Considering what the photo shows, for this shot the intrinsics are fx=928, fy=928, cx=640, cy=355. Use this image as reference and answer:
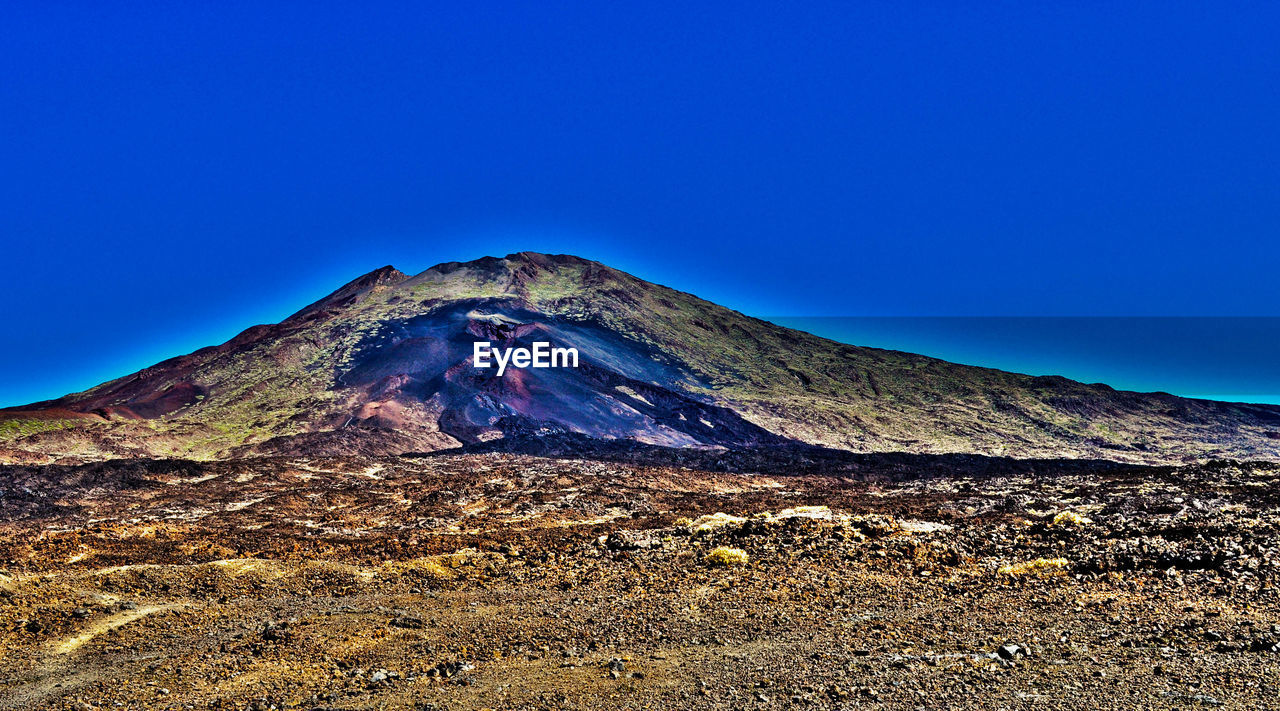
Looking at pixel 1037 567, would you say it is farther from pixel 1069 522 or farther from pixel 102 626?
pixel 102 626

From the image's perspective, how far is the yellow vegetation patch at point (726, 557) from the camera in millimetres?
18500

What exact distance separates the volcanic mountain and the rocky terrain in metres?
21.3

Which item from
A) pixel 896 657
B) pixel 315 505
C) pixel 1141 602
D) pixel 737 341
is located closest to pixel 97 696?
pixel 896 657

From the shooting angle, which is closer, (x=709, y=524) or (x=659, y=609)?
(x=659, y=609)

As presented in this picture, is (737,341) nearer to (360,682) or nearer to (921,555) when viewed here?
(921,555)

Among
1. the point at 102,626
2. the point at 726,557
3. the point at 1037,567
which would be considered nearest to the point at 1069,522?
the point at 1037,567

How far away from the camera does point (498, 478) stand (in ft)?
124

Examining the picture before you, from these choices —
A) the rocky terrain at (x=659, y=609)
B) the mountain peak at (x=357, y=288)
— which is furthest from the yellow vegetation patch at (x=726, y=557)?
the mountain peak at (x=357, y=288)

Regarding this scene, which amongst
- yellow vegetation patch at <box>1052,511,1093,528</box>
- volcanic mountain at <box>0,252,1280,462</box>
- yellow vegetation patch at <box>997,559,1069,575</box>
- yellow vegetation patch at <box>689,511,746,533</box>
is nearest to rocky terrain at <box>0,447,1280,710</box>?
yellow vegetation patch at <box>997,559,1069,575</box>

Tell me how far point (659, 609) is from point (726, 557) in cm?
321

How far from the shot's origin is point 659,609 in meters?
15.8

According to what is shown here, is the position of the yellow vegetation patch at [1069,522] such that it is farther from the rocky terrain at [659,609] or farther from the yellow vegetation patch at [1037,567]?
the yellow vegetation patch at [1037,567]

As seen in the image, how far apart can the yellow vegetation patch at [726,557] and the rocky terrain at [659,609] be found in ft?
0.26

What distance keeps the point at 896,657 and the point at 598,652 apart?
4.24 m
